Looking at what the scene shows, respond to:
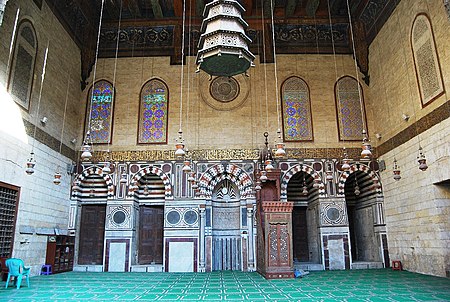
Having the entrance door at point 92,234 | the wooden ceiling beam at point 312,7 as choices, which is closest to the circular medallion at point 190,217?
the entrance door at point 92,234

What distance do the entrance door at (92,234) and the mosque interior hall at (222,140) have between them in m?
0.04

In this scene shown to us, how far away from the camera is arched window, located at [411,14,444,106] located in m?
7.42

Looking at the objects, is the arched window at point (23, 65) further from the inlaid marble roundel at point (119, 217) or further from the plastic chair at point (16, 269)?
the inlaid marble roundel at point (119, 217)

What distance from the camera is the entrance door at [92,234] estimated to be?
33.1ft

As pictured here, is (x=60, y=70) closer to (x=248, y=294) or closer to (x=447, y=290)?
(x=248, y=294)

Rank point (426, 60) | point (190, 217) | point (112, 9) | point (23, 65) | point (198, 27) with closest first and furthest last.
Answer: point (426, 60) → point (23, 65) → point (190, 217) → point (112, 9) → point (198, 27)

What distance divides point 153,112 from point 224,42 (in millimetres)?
6006

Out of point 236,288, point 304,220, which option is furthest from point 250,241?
point 236,288

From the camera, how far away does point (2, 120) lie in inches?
277

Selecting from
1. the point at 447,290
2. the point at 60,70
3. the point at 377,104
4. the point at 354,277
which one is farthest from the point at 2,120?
the point at 377,104

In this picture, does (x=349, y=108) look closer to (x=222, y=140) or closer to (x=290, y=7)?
(x=290, y=7)

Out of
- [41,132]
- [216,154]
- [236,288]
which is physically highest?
[41,132]

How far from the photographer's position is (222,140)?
10.4 metres

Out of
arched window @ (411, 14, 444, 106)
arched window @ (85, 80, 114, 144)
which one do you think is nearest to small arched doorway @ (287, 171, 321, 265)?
arched window @ (411, 14, 444, 106)
